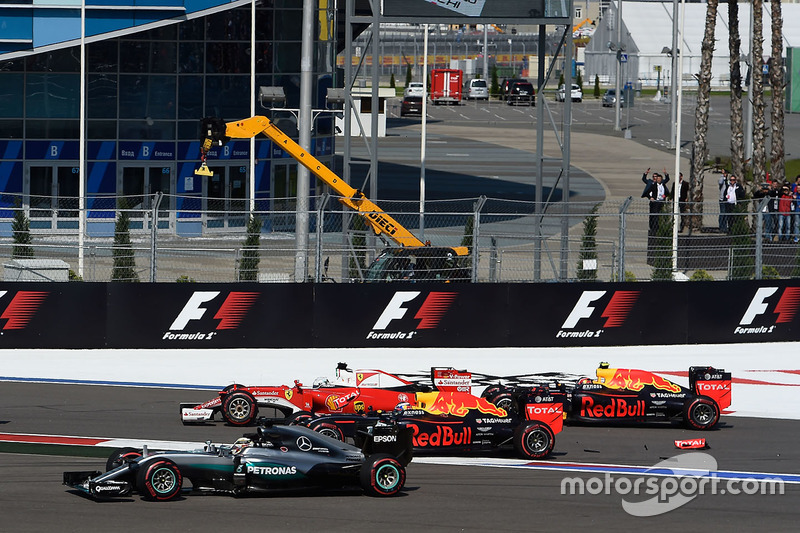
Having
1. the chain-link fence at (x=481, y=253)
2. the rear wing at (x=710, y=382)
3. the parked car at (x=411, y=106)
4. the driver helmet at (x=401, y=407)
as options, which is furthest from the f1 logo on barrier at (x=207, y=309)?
the parked car at (x=411, y=106)

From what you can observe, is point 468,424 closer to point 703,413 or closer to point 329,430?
point 329,430

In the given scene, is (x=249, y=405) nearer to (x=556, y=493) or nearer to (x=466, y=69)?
(x=556, y=493)

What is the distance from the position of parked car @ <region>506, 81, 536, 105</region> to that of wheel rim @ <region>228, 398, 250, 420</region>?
7160 cm

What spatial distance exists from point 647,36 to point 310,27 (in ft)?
259

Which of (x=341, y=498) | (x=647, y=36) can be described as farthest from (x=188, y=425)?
(x=647, y=36)

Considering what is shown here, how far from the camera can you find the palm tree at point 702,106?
31.5m

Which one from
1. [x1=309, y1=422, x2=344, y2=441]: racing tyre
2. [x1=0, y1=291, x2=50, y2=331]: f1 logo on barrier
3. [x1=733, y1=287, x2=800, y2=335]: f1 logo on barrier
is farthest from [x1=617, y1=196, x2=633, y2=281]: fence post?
[x1=0, y1=291, x2=50, y2=331]: f1 logo on barrier

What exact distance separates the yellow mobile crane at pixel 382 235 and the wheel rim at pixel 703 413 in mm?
6783

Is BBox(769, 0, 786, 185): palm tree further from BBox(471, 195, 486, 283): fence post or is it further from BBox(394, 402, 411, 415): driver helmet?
BBox(394, 402, 411, 415): driver helmet

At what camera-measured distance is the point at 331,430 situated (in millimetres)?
13086

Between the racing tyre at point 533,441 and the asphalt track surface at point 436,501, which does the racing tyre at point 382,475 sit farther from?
the racing tyre at point 533,441

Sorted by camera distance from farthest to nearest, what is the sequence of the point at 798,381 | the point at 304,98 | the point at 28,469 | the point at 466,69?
the point at 466,69, the point at 304,98, the point at 798,381, the point at 28,469

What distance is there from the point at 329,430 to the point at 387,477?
1508 mm

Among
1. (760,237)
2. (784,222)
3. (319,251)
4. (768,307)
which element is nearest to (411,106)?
(784,222)
